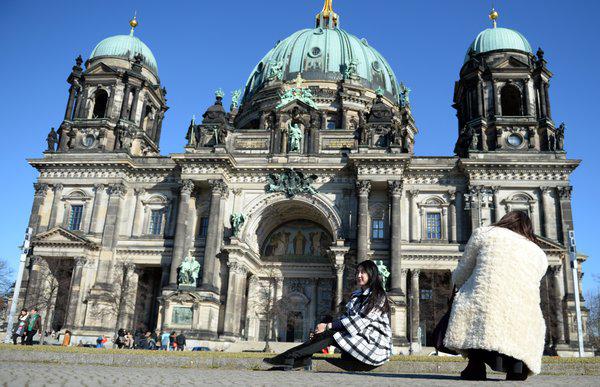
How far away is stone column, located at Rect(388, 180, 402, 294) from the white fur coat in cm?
2905

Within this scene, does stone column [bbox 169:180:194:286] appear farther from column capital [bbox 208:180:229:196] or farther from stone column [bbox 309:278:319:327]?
stone column [bbox 309:278:319:327]

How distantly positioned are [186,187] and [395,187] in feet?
50.6

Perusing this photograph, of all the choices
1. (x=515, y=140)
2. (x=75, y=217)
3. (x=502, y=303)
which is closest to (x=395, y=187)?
(x=515, y=140)

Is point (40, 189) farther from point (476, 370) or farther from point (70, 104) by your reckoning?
point (476, 370)

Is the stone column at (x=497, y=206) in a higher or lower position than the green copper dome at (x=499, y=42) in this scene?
lower

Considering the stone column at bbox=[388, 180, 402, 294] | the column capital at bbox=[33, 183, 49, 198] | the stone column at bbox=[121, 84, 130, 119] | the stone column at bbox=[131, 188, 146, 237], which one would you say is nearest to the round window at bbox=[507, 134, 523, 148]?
the stone column at bbox=[388, 180, 402, 294]

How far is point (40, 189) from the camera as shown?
4338 cm

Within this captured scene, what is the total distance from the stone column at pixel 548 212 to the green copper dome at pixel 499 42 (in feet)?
41.8

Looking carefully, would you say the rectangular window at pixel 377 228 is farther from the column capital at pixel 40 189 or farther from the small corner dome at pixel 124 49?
the column capital at pixel 40 189

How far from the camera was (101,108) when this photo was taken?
159ft

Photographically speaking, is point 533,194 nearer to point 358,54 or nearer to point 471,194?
point 471,194

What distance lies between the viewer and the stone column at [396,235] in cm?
3672

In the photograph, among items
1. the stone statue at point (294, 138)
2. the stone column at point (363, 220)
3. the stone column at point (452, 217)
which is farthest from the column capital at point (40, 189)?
the stone column at point (452, 217)

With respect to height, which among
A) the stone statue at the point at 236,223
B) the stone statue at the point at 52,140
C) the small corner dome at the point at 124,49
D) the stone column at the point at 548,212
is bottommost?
the stone statue at the point at 236,223
